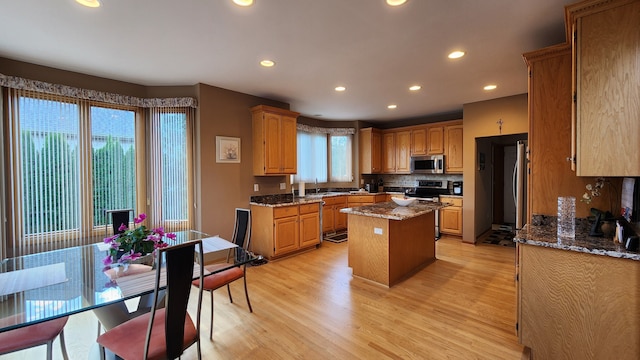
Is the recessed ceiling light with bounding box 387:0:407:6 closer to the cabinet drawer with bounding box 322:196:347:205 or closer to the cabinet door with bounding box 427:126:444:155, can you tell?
the cabinet drawer with bounding box 322:196:347:205

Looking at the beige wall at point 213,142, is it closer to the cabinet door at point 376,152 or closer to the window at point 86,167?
the window at point 86,167

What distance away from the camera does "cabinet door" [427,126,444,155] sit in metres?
5.71

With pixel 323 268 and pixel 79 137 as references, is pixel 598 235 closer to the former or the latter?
pixel 323 268

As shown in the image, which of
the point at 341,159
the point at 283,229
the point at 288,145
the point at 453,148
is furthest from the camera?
the point at 341,159

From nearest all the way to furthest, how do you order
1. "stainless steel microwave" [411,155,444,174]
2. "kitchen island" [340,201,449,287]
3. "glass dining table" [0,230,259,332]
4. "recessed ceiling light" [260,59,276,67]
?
"glass dining table" [0,230,259,332] < "recessed ceiling light" [260,59,276,67] < "kitchen island" [340,201,449,287] < "stainless steel microwave" [411,155,444,174]

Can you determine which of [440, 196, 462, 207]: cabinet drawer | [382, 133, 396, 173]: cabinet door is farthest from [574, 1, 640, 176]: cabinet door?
[382, 133, 396, 173]: cabinet door

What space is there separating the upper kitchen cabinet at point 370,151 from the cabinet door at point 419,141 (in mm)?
834

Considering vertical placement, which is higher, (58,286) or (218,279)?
(58,286)

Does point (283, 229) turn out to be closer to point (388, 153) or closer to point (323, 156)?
point (323, 156)

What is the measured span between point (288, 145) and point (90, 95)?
104 inches

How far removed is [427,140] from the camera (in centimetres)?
593

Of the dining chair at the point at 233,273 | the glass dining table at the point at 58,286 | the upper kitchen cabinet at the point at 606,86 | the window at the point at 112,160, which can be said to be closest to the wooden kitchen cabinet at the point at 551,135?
the upper kitchen cabinet at the point at 606,86

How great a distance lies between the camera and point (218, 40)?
2.56 m

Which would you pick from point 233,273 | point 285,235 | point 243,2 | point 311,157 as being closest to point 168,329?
point 233,273
